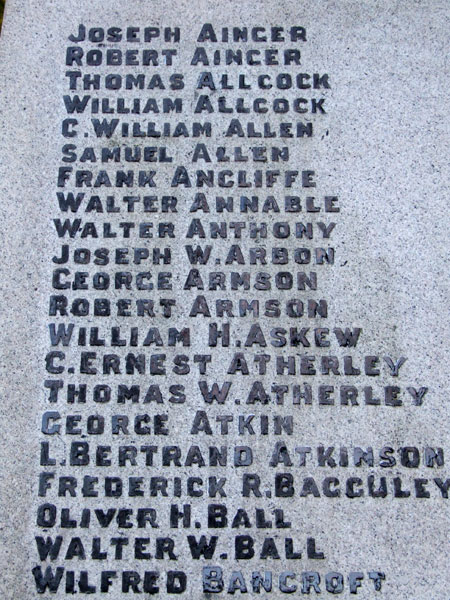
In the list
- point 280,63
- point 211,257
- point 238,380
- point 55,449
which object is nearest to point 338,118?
point 280,63

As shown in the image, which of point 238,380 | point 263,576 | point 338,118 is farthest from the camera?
point 338,118

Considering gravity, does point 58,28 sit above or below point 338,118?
above

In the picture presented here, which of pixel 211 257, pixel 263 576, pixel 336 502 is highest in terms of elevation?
pixel 211 257

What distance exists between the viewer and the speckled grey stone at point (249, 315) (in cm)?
403

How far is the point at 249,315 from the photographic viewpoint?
4367 millimetres

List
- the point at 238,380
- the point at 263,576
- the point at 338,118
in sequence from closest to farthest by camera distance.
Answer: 1. the point at 263,576
2. the point at 238,380
3. the point at 338,118

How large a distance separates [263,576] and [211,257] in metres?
1.66

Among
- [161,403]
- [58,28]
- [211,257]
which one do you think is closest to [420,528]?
[161,403]

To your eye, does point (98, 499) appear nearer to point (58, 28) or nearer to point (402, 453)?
point (402, 453)

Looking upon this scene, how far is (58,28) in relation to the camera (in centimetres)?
490

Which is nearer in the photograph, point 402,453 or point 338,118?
point 402,453

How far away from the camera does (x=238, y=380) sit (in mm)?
4262

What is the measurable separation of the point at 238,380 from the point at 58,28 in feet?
7.80

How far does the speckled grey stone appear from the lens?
403cm
